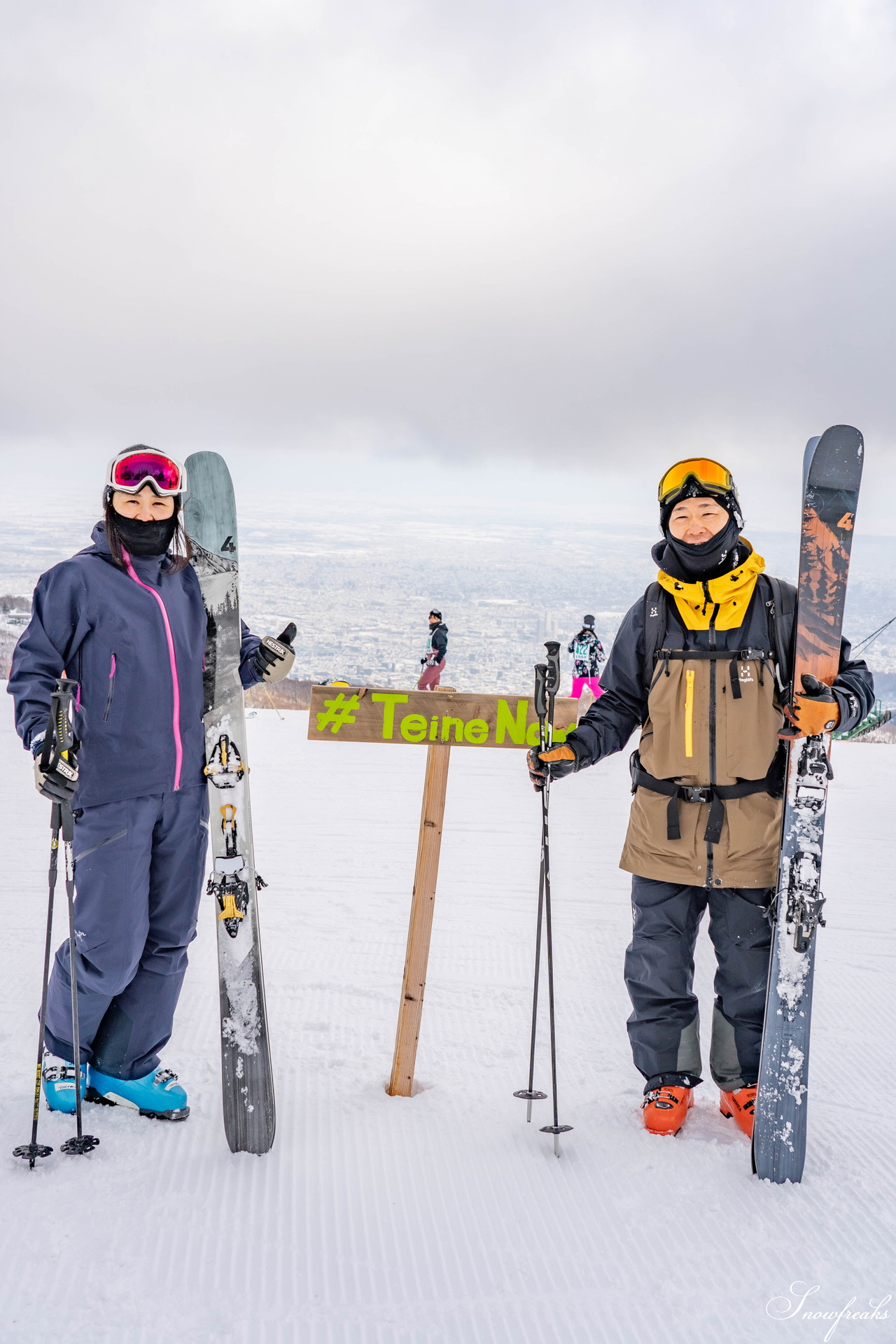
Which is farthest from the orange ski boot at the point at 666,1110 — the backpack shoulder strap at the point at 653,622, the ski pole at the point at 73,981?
the ski pole at the point at 73,981

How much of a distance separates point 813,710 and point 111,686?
1.84 metres

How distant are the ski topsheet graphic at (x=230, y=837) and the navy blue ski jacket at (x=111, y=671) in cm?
11

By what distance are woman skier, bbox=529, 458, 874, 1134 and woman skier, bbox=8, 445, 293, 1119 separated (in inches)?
40.1

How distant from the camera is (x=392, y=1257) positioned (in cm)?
Answer: 192

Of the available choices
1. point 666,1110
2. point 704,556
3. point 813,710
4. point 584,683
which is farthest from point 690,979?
point 584,683

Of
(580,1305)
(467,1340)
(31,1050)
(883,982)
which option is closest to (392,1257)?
(467,1340)

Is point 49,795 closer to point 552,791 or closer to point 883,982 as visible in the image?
point 883,982

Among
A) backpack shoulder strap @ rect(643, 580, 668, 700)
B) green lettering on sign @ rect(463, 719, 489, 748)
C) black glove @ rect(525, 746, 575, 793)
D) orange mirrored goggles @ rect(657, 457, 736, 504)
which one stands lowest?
black glove @ rect(525, 746, 575, 793)

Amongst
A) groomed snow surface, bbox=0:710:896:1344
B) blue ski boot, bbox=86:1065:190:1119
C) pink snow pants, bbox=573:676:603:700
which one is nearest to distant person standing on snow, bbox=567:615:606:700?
pink snow pants, bbox=573:676:603:700

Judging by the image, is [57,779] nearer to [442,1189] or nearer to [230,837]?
[230,837]

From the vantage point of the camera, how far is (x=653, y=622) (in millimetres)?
2439

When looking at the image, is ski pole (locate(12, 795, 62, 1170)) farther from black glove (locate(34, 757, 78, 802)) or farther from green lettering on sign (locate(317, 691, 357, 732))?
green lettering on sign (locate(317, 691, 357, 732))

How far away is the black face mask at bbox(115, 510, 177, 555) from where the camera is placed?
2277 millimetres

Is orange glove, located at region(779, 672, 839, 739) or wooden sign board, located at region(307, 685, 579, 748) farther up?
orange glove, located at region(779, 672, 839, 739)
